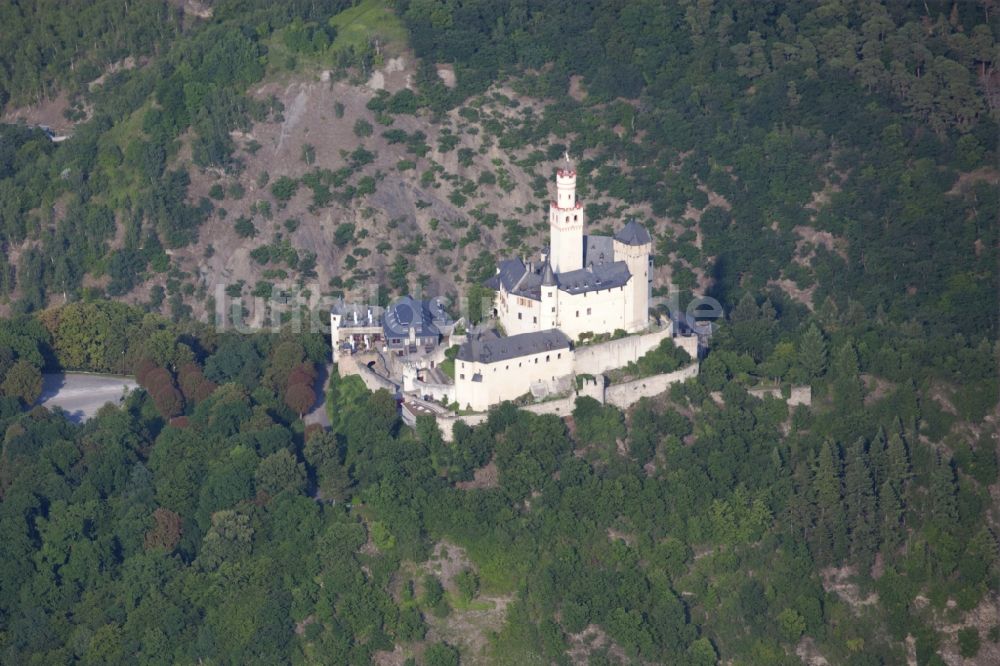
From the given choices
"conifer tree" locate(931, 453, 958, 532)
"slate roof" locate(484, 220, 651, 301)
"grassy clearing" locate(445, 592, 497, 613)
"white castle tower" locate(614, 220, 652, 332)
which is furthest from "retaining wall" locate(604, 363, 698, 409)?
"conifer tree" locate(931, 453, 958, 532)

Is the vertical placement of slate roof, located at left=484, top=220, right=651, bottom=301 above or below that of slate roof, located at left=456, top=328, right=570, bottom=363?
above

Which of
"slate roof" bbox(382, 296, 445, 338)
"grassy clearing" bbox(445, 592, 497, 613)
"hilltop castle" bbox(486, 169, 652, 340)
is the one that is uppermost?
"hilltop castle" bbox(486, 169, 652, 340)

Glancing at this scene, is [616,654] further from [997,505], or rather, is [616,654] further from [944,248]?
[944,248]

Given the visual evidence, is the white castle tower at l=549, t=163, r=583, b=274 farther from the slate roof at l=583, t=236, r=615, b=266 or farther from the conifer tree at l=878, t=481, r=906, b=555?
the conifer tree at l=878, t=481, r=906, b=555

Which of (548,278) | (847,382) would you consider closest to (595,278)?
(548,278)

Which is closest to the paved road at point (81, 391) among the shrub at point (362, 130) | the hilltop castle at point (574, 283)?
the hilltop castle at point (574, 283)

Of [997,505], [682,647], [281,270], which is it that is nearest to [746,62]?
[281,270]
